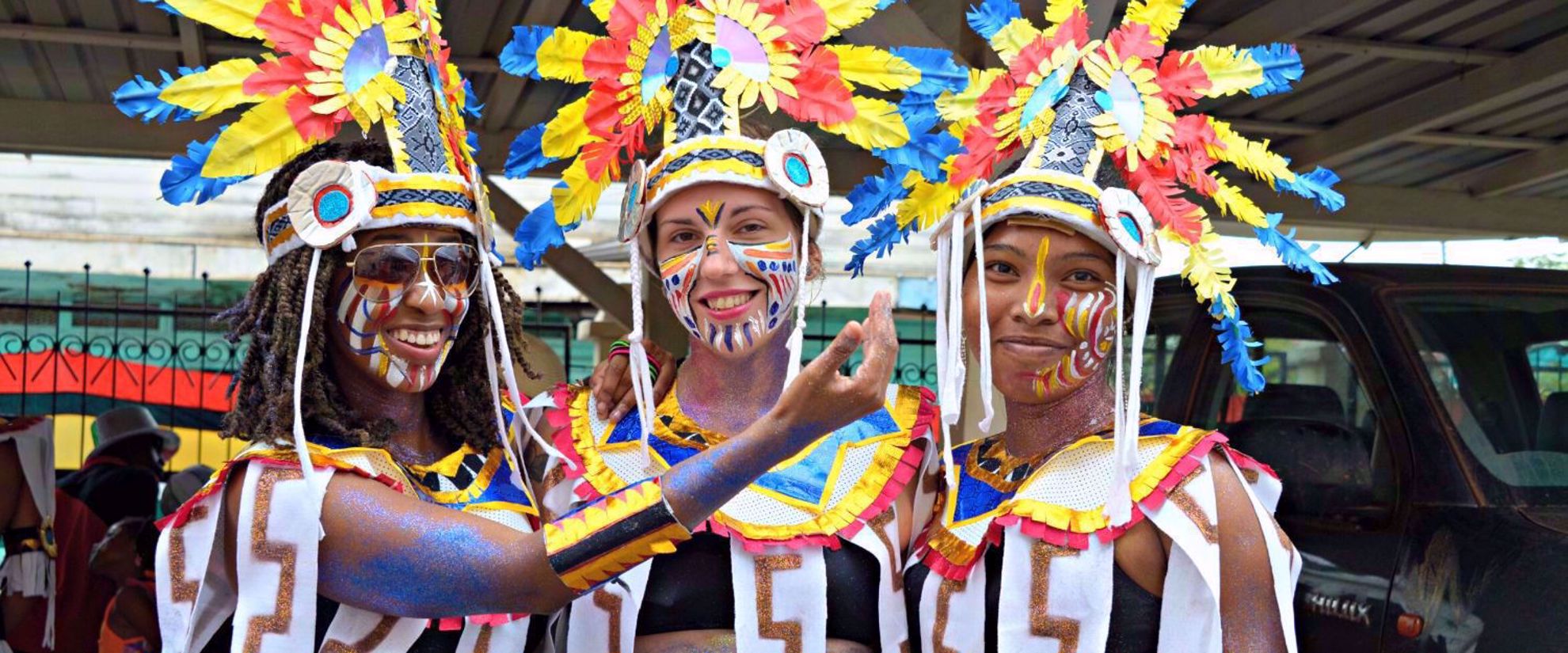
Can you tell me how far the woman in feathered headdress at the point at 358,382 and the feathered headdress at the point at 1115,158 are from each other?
83 cm

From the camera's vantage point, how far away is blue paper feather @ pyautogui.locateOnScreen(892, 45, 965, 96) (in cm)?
295

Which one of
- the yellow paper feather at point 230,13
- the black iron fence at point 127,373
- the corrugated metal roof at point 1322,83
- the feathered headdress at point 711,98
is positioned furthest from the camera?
the black iron fence at point 127,373

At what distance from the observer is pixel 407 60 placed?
268 cm

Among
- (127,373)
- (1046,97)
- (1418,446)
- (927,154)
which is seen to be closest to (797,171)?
(927,154)

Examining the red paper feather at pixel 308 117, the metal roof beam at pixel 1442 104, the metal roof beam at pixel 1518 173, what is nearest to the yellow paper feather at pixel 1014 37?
the red paper feather at pixel 308 117

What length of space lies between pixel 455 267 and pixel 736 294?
49cm

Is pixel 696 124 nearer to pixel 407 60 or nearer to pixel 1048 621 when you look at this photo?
pixel 407 60

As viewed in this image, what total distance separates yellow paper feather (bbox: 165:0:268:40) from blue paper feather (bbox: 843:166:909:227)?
1.15 meters

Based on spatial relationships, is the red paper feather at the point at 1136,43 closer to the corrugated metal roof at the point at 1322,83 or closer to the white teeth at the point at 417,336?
the white teeth at the point at 417,336

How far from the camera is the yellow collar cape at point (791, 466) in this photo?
270 centimetres

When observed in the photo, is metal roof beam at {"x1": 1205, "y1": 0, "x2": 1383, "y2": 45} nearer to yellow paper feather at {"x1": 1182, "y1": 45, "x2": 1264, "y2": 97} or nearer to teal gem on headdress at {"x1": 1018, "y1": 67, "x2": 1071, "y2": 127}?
yellow paper feather at {"x1": 1182, "y1": 45, "x2": 1264, "y2": 97}

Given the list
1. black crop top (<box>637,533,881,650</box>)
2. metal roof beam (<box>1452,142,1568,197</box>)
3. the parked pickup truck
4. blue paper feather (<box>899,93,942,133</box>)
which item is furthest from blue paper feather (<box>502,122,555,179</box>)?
metal roof beam (<box>1452,142,1568,197</box>)

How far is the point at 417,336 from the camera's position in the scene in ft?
8.36

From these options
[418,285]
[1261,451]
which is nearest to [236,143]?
[418,285]
